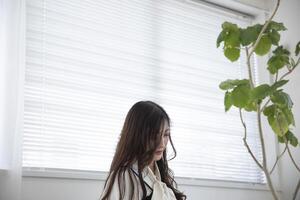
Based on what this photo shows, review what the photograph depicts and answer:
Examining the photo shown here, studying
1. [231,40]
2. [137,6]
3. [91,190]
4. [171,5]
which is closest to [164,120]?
[91,190]

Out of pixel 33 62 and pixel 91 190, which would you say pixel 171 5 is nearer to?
pixel 33 62

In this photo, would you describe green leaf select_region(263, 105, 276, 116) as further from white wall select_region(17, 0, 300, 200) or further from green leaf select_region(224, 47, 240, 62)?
white wall select_region(17, 0, 300, 200)

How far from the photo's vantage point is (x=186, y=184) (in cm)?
298

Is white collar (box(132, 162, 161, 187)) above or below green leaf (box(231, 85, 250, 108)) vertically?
below

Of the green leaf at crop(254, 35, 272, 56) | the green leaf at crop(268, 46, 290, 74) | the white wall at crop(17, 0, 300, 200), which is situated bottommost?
the white wall at crop(17, 0, 300, 200)

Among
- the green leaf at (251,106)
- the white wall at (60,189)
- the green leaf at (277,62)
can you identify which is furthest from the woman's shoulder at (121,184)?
the green leaf at (277,62)

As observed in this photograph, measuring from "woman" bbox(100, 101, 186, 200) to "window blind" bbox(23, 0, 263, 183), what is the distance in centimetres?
71

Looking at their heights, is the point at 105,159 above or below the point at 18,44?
below

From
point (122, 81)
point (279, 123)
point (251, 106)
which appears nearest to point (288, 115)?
point (279, 123)

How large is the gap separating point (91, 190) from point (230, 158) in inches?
50.1

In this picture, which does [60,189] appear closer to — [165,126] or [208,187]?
[165,126]

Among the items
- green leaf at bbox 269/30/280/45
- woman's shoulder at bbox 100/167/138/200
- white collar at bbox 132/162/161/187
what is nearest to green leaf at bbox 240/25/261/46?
green leaf at bbox 269/30/280/45

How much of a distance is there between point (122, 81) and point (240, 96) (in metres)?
0.73

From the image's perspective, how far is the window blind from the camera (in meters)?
2.54
